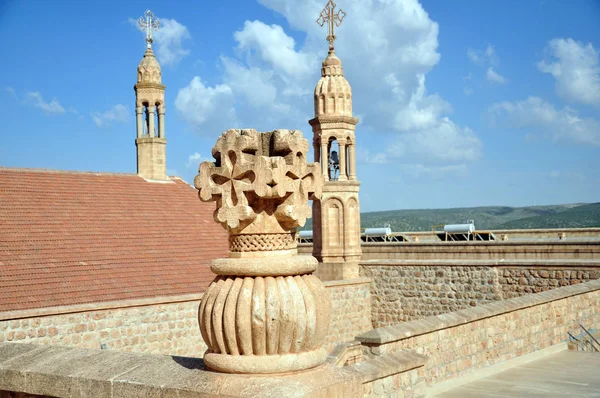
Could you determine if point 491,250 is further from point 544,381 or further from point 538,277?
point 544,381

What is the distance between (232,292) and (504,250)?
18792 millimetres

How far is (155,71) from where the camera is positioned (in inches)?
941

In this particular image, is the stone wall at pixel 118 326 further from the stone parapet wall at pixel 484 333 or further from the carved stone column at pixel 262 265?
the carved stone column at pixel 262 265

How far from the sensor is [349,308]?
846 inches

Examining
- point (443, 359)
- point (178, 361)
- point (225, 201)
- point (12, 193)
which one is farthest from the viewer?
point (12, 193)

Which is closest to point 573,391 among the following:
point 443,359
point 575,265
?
point 443,359

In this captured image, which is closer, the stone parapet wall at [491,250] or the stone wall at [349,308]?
the stone parapet wall at [491,250]

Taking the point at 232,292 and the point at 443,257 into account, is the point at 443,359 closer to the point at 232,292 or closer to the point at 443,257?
the point at 232,292

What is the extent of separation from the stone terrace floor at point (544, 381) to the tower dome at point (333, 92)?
13.3m

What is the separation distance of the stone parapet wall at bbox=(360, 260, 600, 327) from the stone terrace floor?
23.2ft

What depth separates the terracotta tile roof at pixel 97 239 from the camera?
1442 cm

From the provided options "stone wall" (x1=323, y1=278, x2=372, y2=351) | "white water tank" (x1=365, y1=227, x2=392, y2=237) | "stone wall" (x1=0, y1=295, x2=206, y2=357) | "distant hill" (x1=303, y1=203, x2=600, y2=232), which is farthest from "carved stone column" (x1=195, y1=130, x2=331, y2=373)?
"distant hill" (x1=303, y1=203, x2=600, y2=232)

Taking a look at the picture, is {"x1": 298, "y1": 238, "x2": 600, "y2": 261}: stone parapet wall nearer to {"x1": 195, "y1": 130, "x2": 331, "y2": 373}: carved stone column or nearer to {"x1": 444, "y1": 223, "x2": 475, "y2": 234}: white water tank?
{"x1": 444, "y1": 223, "x2": 475, "y2": 234}: white water tank

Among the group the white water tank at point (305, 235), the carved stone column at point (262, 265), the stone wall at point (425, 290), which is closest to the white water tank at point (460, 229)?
the stone wall at point (425, 290)
